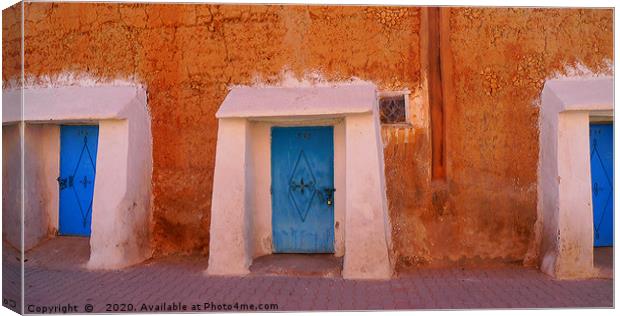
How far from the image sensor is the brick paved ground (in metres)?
5.03

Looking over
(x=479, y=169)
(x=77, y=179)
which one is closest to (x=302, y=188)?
(x=479, y=169)

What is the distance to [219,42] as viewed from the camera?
20.8 ft

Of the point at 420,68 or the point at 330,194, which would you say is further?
the point at 330,194

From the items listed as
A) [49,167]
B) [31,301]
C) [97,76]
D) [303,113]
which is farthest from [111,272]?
[303,113]

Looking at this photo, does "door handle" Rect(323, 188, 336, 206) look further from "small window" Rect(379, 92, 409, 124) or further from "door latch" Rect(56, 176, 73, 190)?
"door latch" Rect(56, 176, 73, 190)

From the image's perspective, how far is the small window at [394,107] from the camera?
6211 mm

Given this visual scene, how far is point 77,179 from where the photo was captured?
6.83 m

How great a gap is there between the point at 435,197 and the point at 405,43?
1.93 meters

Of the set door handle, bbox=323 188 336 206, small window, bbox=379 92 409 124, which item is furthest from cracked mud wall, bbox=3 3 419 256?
door handle, bbox=323 188 336 206

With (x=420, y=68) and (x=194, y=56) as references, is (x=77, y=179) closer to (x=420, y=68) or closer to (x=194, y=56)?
(x=194, y=56)

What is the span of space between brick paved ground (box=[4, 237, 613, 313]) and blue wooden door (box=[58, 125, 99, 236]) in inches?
33.4

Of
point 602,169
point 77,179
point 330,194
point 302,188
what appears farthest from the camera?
point 77,179

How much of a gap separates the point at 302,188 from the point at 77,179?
309cm

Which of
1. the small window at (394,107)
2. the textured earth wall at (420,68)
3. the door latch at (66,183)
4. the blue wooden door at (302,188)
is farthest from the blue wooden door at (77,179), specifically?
the small window at (394,107)
